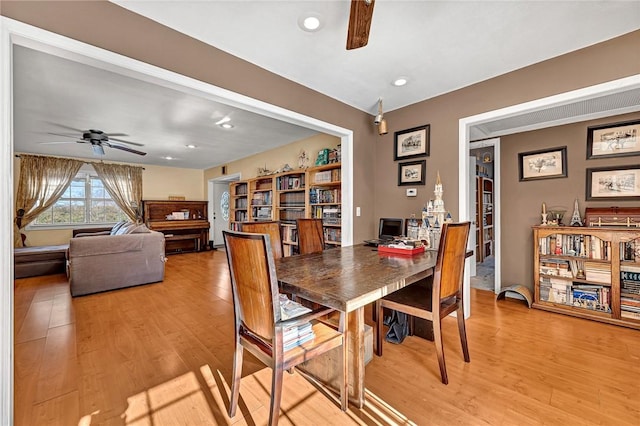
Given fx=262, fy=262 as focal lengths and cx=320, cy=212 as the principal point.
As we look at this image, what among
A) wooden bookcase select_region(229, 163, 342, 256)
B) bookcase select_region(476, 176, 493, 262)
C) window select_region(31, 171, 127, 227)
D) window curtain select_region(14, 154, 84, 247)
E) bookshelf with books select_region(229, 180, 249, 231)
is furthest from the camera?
bookshelf with books select_region(229, 180, 249, 231)

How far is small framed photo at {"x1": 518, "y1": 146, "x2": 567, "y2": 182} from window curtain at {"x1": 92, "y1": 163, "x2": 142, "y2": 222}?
26.3 ft

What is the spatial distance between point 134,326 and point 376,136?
348cm

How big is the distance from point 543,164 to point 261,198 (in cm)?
469

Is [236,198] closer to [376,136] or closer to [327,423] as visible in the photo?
[376,136]

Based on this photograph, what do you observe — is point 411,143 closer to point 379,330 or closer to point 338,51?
point 338,51

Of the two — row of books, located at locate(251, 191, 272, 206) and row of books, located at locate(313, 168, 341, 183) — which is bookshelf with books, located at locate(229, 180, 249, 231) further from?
row of books, located at locate(313, 168, 341, 183)

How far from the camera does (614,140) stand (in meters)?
2.75

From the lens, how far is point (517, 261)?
11.0ft

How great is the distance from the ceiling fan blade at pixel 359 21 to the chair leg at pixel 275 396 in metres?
1.74

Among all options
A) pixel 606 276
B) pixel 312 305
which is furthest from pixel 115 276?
pixel 606 276

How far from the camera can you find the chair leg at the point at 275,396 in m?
1.12

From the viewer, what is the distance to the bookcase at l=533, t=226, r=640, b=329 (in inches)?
97.8

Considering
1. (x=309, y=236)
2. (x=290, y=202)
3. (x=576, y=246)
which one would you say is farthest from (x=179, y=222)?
(x=576, y=246)

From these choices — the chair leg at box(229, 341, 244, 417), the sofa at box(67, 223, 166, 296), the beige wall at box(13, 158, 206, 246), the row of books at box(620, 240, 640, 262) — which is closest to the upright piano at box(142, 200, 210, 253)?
the beige wall at box(13, 158, 206, 246)
